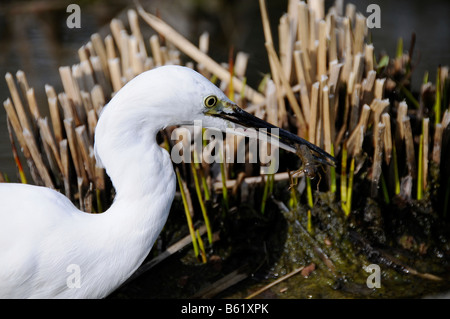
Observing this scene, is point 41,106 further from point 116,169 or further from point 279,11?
point 279,11

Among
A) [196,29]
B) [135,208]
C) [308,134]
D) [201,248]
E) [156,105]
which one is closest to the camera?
[156,105]

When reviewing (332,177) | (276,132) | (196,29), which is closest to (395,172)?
(332,177)

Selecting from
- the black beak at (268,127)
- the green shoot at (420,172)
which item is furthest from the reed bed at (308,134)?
the black beak at (268,127)

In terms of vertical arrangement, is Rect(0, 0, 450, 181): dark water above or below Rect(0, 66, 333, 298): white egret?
above

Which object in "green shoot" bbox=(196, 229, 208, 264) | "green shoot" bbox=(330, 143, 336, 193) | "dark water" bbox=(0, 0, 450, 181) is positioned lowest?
"green shoot" bbox=(196, 229, 208, 264)

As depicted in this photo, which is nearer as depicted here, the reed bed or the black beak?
the black beak

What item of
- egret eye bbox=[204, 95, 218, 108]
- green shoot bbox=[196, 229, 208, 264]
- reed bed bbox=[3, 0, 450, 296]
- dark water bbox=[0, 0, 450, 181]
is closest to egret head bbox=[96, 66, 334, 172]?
egret eye bbox=[204, 95, 218, 108]

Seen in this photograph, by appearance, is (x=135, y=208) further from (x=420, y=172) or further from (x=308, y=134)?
(x=420, y=172)

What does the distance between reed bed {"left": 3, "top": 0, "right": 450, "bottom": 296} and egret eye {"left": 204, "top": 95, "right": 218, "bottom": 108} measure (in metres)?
0.68

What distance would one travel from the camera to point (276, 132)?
2.29 m

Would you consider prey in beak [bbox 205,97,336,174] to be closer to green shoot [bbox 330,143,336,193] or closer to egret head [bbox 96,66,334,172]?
egret head [bbox 96,66,334,172]

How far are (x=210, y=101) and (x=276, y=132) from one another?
0.34 meters

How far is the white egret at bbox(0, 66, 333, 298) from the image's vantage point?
206 cm
